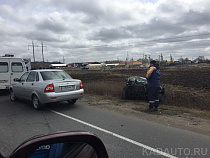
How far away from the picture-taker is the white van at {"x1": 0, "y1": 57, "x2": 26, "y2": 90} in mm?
11312

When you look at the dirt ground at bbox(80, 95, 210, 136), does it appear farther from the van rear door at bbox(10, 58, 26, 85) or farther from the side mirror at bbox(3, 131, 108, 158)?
the van rear door at bbox(10, 58, 26, 85)

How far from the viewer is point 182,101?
8758 millimetres

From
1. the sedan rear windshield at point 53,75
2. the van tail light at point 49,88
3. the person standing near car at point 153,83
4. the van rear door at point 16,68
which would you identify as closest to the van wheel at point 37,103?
the van tail light at point 49,88

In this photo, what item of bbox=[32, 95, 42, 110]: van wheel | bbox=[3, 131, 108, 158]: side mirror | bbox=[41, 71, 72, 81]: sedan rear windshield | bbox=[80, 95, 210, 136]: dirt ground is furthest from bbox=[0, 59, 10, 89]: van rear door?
bbox=[3, 131, 108, 158]: side mirror

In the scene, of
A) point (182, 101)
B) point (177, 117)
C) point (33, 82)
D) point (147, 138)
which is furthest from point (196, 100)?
point (33, 82)

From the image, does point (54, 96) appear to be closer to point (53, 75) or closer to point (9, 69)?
point (53, 75)

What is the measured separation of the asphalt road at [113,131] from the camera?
364 centimetres

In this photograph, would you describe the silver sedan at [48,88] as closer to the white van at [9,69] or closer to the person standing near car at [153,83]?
the person standing near car at [153,83]

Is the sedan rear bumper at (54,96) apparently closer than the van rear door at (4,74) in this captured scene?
Yes

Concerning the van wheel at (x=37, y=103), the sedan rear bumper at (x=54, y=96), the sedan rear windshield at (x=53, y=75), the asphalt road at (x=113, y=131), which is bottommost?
the asphalt road at (x=113, y=131)

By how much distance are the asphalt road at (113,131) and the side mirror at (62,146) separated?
2084 mm

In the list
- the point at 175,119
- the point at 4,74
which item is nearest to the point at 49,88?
the point at 175,119

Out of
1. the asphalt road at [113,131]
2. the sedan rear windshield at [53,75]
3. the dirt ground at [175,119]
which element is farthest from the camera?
the sedan rear windshield at [53,75]

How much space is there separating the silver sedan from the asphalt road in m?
0.54
